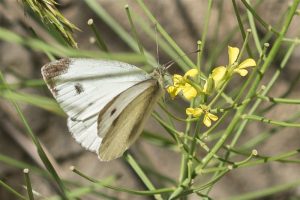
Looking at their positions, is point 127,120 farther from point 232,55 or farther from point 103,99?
point 232,55

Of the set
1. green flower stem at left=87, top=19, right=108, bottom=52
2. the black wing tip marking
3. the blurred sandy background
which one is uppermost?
green flower stem at left=87, top=19, right=108, bottom=52

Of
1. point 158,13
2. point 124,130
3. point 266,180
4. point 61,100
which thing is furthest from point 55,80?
point 266,180

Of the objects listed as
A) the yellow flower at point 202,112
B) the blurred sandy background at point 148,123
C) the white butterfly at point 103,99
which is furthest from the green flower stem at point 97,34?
the blurred sandy background at point 148,123

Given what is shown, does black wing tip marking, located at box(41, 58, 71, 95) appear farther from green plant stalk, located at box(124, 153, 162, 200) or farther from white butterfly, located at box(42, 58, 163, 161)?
green plant stalk, located at box(124, 153, 162, 200)

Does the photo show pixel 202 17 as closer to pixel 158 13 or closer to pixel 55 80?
pixel 158 13

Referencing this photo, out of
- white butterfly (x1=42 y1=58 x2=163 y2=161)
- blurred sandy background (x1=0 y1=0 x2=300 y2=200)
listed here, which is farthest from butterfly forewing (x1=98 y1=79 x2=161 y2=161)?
blurred sandy background (x1=0 y1=0 x2=300 y2=200)

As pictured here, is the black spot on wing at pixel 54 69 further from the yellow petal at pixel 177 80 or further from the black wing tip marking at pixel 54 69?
the yellow petal at pixel 177 80

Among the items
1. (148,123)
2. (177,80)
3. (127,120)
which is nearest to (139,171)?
(127,120)

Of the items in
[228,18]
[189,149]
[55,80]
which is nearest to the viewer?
[55,80]
